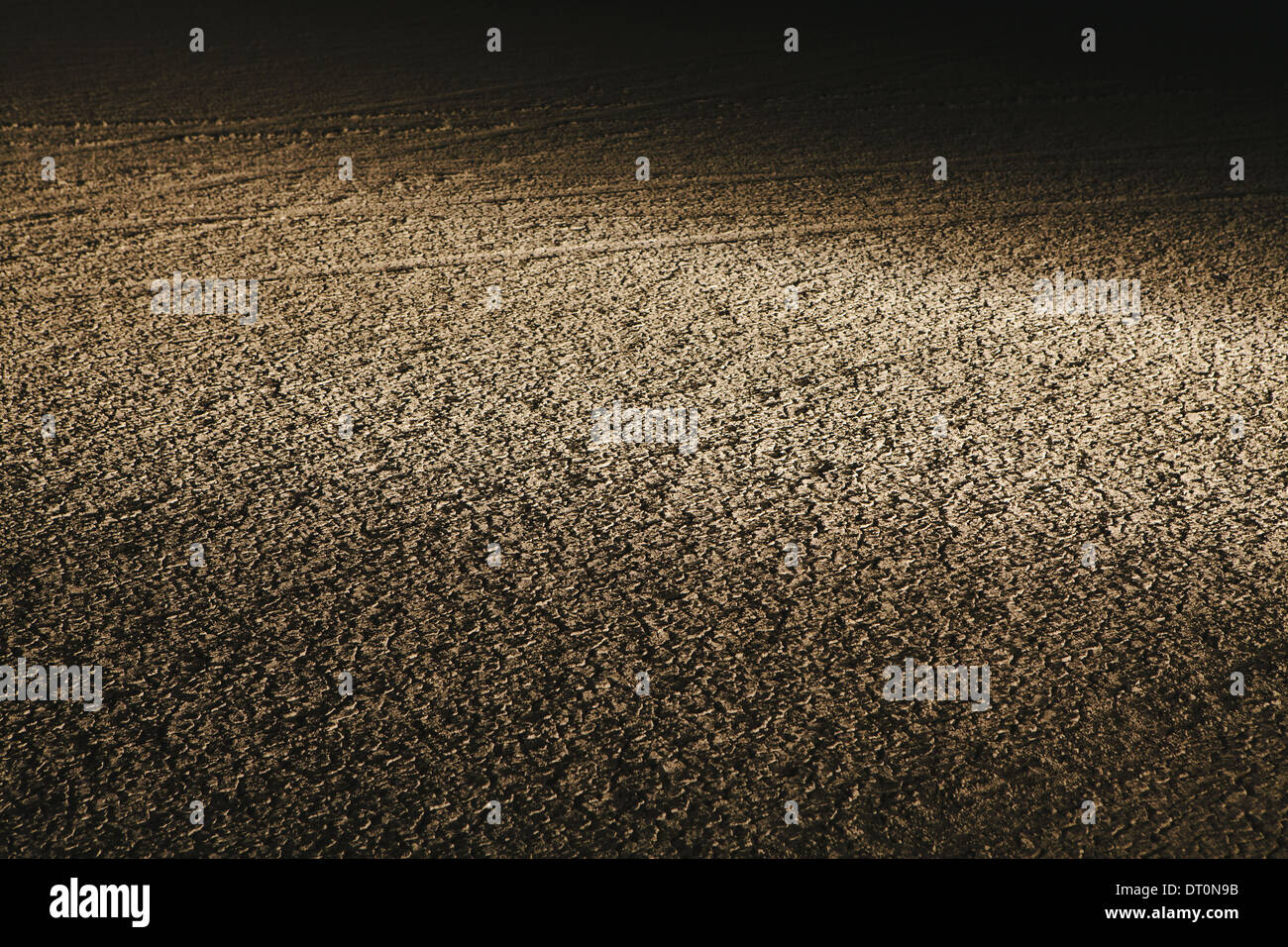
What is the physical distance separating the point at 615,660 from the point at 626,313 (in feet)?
5.50

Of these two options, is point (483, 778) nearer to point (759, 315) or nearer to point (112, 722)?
point (112, 722)

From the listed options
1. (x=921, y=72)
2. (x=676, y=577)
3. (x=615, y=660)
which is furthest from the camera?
(x=921, y=72)

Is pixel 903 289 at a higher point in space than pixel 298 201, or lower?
lower

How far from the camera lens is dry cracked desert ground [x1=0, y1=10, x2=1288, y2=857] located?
1.85 metres

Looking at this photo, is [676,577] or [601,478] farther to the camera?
[601,478]

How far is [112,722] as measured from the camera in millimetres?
1976

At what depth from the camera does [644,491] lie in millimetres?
2664

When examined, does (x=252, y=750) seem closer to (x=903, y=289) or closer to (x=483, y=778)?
(x=483, y=778)

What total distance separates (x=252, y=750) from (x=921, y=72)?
5.37 m

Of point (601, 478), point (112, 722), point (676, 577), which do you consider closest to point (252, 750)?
point (112, 722)

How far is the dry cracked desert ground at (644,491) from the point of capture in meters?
1.85

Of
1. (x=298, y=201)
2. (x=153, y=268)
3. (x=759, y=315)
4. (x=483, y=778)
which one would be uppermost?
(x=298, y=201)

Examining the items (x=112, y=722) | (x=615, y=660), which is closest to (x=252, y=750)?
(x=112, y=722)

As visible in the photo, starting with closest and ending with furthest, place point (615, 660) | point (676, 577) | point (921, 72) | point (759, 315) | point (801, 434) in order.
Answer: point (615, 660), point (676, 577), point (801, 434), point (759, 315), point (921, 72)
